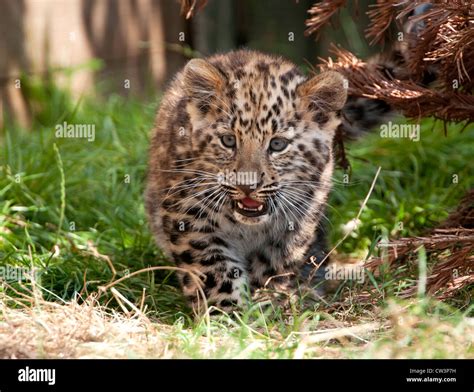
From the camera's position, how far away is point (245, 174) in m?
5.20

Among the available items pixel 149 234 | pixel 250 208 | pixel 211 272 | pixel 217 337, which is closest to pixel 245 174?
pixel 250 208

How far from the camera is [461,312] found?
5.12 metres

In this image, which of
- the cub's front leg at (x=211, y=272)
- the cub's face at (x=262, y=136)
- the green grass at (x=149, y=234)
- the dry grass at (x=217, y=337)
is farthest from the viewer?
the cub's front leg at (x=211, y=272)

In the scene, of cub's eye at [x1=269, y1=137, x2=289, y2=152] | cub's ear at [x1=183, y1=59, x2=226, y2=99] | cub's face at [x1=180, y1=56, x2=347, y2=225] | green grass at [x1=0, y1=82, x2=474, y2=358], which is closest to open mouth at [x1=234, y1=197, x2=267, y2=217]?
cub's face at [x1=180, y1=56, x2=347, y2=225]

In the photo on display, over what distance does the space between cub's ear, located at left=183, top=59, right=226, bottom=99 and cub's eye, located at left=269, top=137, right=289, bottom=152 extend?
0.50 m

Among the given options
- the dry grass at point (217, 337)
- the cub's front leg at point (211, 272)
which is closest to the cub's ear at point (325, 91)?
the cub's front leg at point (211, 272)

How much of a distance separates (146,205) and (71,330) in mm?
1910

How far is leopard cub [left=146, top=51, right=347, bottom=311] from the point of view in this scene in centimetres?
534

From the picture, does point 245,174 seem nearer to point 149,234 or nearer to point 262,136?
point 262,136

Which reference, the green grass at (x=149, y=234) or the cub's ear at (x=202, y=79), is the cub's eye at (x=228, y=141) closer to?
the cub's ear at (x=202, y=79)

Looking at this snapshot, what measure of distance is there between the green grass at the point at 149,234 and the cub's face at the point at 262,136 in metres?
0.71

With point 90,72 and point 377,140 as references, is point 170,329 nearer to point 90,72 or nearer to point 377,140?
point 377,140

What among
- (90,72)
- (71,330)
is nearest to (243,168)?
(71,330)

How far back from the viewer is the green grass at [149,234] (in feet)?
15.3
